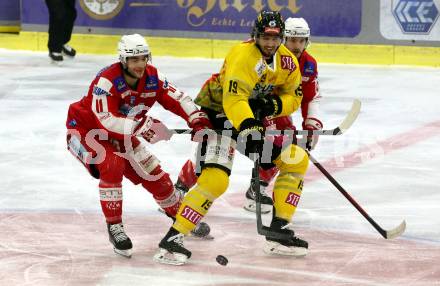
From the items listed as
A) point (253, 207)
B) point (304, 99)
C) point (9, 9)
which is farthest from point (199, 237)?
point (9, 9)

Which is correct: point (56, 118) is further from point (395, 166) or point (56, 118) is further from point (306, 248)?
point (306, 248)

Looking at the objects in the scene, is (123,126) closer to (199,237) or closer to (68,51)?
(199,237)

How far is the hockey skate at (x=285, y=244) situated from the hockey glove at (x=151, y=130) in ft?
2.44

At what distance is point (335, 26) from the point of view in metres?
11.3

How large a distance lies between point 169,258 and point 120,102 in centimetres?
86

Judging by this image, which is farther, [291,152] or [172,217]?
[172,217]

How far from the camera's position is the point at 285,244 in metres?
5.34

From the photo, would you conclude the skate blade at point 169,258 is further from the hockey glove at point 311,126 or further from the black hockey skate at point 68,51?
the black hockey skate at point 68,51

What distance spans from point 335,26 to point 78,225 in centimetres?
613

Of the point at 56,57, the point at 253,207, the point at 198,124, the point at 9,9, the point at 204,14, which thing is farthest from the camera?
the point at 9,9

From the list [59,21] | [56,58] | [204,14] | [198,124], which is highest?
[198,124]

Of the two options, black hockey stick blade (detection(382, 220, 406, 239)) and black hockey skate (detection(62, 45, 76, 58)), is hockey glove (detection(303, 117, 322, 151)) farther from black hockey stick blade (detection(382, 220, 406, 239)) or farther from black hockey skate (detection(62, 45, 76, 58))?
black hockey skate (detection(62, 45, 76, 58))

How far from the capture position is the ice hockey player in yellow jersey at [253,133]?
16.8ft

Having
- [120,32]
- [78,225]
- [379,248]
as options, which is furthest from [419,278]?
[120,32]
